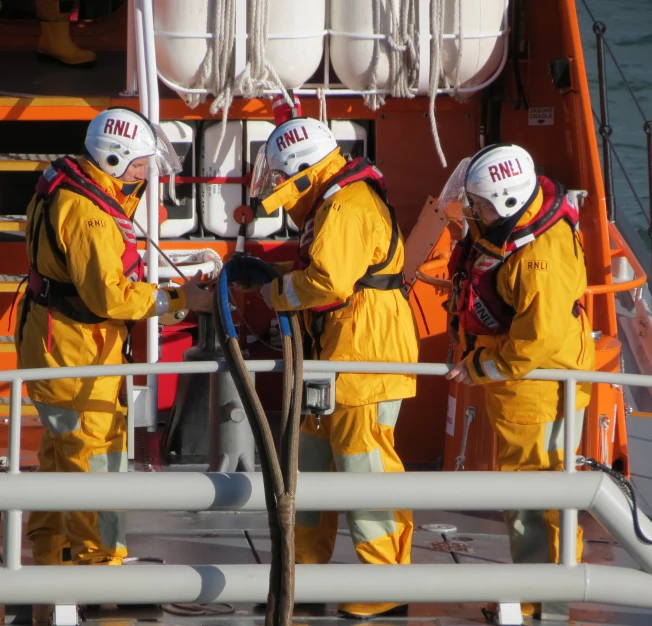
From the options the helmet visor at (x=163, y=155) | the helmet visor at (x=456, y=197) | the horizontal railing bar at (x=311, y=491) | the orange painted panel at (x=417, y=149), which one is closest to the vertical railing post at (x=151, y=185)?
the helmet visor at (x=163, y=155)

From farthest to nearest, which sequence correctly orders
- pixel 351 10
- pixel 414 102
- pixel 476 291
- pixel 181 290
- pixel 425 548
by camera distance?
pixel 414 102, pixel 351 10, pixel 425 548, pixel 181 290, pixel 476 291

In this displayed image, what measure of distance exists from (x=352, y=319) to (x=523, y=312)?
0.66 m

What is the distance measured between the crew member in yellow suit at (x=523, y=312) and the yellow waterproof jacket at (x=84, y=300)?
1.11m

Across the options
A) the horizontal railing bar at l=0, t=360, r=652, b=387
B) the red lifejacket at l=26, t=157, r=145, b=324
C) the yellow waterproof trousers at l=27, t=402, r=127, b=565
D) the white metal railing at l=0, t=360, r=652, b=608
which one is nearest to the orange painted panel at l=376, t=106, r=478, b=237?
the red lifejacket at l=26, t=157, r=145, b=324

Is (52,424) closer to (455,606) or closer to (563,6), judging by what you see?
(455,606)

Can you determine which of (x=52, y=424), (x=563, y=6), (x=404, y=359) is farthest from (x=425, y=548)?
(x=563, y=6)

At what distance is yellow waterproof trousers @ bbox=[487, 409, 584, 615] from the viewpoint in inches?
147

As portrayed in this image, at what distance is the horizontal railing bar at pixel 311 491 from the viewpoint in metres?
2.93

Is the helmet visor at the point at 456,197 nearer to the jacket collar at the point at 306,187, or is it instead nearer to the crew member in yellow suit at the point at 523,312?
the crew member in yellow suit at the point at 523,312

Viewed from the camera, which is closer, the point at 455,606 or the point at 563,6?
the point at 455,606

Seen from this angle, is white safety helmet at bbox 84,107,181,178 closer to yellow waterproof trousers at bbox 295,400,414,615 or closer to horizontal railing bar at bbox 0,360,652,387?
horizontal railing bar at bbox 0,360,652,387

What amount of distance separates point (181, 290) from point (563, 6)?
246 cm

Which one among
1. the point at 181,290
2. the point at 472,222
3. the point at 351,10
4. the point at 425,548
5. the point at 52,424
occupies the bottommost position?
the point at 425,548

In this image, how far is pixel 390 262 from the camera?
3.93 m
